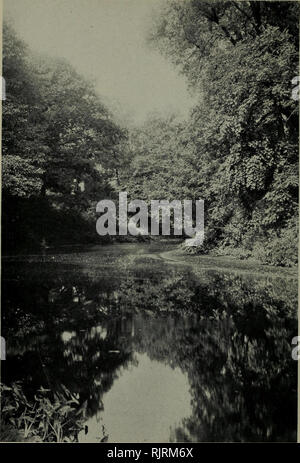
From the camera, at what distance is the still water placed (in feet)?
12.7

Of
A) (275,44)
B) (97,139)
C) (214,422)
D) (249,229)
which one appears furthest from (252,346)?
(275,44)

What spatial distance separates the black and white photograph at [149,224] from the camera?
408 cm

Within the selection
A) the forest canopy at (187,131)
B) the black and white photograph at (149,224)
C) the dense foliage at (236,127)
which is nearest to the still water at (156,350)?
the black and white photograph at (149,224)

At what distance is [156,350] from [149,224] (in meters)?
2.47

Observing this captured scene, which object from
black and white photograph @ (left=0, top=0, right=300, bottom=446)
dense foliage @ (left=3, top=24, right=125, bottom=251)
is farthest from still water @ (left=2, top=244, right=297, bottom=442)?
dense foliage @ (left=3, top=24, right=125, bottom=251)

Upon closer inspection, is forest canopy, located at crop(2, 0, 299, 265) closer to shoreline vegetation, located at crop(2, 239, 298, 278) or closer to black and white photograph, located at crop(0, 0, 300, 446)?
black and white photograph, located at crop(0, 0, 300, 446)

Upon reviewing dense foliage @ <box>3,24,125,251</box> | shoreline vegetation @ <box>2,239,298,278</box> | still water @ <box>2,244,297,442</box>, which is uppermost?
dense foliage @ <box>3,24,125,251</box>

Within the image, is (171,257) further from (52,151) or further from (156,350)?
(156,350)

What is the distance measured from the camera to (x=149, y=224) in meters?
6.68

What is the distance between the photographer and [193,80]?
7492 millimetres

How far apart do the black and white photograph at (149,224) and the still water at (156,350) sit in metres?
0.02

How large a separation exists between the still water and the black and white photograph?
0.02 meters
